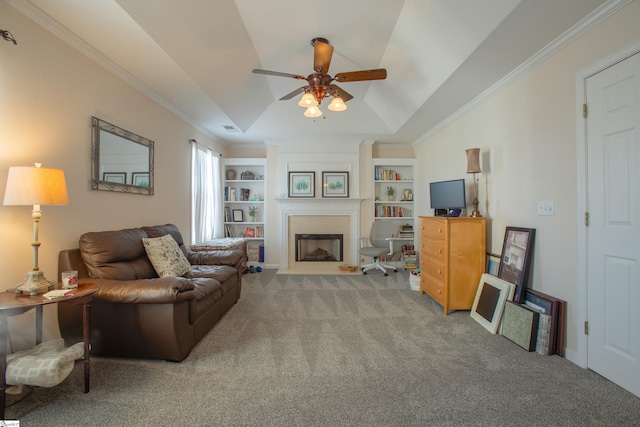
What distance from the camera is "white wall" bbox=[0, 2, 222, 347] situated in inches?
72.4

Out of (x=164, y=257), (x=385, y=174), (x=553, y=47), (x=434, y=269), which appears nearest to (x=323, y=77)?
(x=553, y=47)

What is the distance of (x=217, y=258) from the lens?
3.43 m

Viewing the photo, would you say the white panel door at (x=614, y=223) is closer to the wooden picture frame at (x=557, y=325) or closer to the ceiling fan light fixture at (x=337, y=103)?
Answer: the wooden picture frame at (x=557, y=325)

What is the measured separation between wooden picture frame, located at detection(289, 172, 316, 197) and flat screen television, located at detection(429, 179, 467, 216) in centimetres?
228

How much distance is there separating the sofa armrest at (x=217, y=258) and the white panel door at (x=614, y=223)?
10.8ft

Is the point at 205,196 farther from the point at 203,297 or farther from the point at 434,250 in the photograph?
the point at 434,250

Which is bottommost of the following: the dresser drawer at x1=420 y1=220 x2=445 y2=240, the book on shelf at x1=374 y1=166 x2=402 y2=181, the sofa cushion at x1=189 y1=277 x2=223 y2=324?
the sofa cushion at x1=189 y1=277 x2=223 y2=324

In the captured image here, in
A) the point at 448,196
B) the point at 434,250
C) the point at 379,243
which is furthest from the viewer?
the point at 379,243

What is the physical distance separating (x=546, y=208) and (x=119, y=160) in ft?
12.9

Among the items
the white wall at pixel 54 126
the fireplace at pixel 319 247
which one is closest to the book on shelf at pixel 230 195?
the fireplace at pixel 319 247

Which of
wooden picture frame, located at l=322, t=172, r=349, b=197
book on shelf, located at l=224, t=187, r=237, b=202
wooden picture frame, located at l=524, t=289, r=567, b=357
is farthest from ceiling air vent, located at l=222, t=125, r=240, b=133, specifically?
wooden picture frame, located at l=524, t=289, r=567, b=357

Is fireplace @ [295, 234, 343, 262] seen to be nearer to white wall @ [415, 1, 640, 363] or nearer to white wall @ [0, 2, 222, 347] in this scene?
white wall @ [415, 1, 640, 363]

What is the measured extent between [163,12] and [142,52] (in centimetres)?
51

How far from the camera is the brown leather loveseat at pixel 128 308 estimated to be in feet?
6.62
